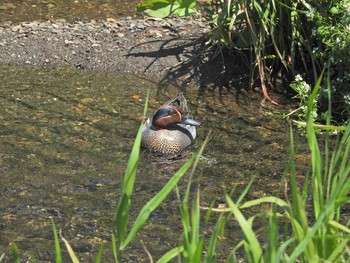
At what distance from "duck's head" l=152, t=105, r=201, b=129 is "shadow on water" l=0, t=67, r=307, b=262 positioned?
0.16 meters

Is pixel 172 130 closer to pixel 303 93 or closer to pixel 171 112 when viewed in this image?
pixel 171 112

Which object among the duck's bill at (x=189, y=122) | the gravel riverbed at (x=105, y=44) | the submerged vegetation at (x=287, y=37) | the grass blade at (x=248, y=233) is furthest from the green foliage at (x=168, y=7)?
the grass blade at (x=248, y=233)

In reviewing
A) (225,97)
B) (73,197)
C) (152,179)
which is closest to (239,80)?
(225,97)

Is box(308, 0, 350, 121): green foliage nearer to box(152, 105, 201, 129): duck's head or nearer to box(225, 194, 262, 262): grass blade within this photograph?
box(152, 105, 201, 129): duck's head

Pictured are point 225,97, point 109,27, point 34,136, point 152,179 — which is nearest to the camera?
point 152,179

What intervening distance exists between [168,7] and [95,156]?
6.84 ft

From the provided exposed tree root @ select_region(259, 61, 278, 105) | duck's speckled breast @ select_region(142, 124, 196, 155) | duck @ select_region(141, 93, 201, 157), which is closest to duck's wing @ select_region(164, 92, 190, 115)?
duck @ select_region(141, 93, 201, 157)

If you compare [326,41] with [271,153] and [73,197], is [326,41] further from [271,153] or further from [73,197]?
[73,197]

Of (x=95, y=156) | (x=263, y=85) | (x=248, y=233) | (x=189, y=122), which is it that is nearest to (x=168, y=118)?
(x=189, y=122)

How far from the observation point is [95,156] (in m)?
6.23

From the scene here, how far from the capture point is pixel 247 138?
6582 millimetres

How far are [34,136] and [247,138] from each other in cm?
152

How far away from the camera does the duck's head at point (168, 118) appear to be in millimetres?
6822

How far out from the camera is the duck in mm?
6863
